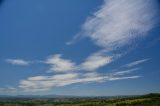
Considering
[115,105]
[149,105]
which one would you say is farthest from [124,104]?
[149,105]

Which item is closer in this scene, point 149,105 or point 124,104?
point 149,105

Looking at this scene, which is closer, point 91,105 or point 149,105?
point 149,105

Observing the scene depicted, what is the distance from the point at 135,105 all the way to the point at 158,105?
16645 mm

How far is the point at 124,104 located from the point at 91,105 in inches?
1041

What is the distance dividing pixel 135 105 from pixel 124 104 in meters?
11.2

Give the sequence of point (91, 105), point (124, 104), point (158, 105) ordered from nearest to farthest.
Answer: point (158, 105), point (124, 104), point (91, 105)

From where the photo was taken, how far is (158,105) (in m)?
134

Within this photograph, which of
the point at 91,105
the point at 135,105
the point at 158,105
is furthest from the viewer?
the point at 91,105

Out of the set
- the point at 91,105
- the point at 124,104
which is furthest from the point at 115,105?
the point at 91,105

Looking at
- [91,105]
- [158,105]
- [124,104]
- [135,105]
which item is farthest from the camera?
[91,105]

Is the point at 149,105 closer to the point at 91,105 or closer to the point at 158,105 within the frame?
the point at 158,105

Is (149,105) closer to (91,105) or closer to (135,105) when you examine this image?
(135,105)

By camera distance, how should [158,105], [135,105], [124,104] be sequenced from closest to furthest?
[158,105]
[135,105]
[124,104]

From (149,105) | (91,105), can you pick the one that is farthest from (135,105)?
(91,105)
